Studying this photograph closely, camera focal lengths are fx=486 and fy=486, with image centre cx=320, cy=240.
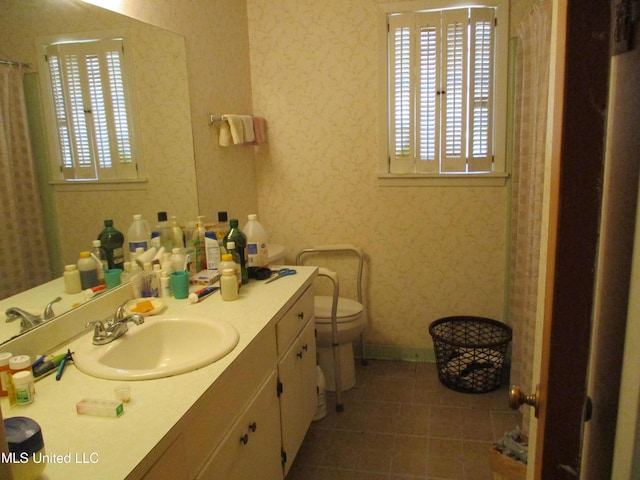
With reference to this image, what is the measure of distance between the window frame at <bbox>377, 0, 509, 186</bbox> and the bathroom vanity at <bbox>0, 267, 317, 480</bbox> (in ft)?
3.75

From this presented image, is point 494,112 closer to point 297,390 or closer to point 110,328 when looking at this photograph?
point 297,390

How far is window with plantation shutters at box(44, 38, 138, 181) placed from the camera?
147cm

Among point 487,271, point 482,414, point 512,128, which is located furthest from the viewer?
point 487,271

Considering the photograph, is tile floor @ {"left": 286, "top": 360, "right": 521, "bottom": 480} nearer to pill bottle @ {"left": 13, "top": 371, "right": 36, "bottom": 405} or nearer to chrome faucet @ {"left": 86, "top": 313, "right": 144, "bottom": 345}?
chrome faucet @ {"left": 86, "top": 313, "right": 144, "bottom": 345}

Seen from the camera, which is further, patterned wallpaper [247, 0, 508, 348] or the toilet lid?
patterned wallpaper [247, 0, 508, 348]

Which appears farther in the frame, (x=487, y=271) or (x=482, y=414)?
(x=487, y=271)

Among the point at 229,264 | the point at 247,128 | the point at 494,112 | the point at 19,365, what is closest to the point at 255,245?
the point at 229,264

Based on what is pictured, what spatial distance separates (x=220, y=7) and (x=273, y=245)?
1379 mm

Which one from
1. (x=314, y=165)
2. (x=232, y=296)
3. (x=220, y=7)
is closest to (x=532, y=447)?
(x=232, y=296)

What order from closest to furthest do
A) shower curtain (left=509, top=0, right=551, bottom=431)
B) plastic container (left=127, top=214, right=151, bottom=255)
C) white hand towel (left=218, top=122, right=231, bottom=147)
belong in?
plastic container (left=127, top=214, right=151, bottom=255), shower curtain (left=509, top=0, right=551, bottom=431), white hand towel (left=218, top=122, right=231, bottom=147)

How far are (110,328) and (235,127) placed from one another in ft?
4.70

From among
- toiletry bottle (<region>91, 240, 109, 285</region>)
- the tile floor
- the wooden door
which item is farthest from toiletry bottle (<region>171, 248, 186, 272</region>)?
the wooden door

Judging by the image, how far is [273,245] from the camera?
3047mm

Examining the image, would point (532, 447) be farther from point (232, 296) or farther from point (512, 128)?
point (512, 128)
